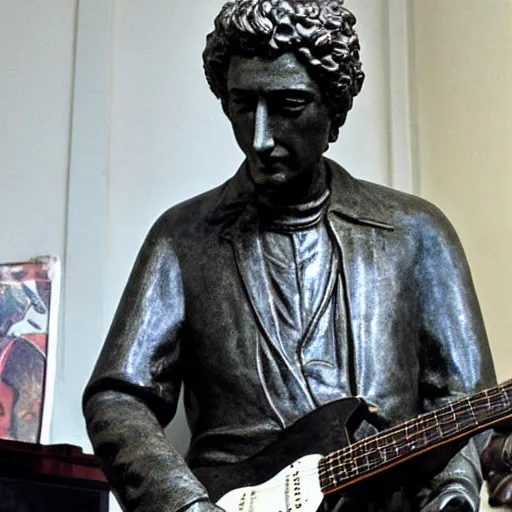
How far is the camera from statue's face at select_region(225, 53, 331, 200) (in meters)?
1.85

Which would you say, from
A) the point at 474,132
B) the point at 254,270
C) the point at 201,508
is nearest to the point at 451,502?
the point at 201,508

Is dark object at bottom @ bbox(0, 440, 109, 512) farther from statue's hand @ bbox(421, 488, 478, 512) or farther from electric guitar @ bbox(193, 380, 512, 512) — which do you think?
statue's hand @ bbox(421, 488, 478, 512)

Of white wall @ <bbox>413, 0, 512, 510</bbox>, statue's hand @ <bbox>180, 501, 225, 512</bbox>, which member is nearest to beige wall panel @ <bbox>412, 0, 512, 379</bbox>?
white wall @ <bbox>413, 0, 512, 510</bbox>

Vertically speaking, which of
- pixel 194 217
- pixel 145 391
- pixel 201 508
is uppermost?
pixel 194 217

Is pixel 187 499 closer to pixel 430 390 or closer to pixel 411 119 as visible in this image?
pixel 430 390

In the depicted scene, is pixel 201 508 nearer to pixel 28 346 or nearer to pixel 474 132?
pixel 28 346

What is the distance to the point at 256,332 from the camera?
6.22ft

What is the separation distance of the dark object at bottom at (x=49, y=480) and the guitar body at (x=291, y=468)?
0.49m

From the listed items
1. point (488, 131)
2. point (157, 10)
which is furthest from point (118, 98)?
point (488, 131)

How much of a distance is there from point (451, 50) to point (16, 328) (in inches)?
32.7

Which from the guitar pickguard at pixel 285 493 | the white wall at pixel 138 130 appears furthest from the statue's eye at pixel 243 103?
the white wall at pixel 138 130

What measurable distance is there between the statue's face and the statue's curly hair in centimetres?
1

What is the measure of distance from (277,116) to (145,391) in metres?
0.37

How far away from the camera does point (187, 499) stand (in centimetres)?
167
